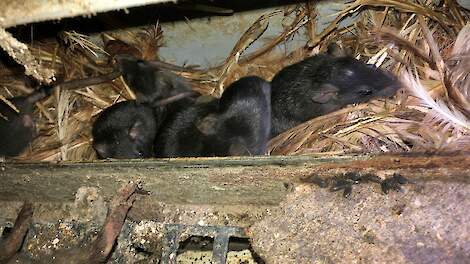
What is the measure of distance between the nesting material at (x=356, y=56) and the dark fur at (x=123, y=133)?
32 cm

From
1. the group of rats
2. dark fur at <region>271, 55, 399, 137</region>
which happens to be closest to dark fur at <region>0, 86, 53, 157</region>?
the group of rats

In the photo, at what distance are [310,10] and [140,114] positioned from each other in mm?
1484

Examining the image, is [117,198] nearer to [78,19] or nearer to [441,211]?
[441,211]

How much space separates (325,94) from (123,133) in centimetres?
152

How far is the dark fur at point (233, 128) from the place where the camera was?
3311 mm

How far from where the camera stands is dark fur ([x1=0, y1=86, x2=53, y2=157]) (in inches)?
152

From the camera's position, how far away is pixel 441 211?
1648 mm

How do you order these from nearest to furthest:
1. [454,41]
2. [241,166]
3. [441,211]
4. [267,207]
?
[441,211] → [241,166] → [267,207] → [454,41]

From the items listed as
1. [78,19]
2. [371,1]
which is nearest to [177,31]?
[78,19]

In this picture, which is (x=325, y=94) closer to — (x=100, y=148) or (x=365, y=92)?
(x=365, y=92)

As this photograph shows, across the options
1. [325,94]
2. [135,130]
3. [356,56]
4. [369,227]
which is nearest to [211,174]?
[369,227]

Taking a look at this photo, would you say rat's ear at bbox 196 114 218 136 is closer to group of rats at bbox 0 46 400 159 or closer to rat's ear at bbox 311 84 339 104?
group of rats at bbox 0 46 400 159

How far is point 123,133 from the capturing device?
3.76 meters

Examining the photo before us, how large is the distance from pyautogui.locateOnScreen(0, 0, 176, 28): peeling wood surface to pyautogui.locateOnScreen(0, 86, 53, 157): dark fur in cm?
226
